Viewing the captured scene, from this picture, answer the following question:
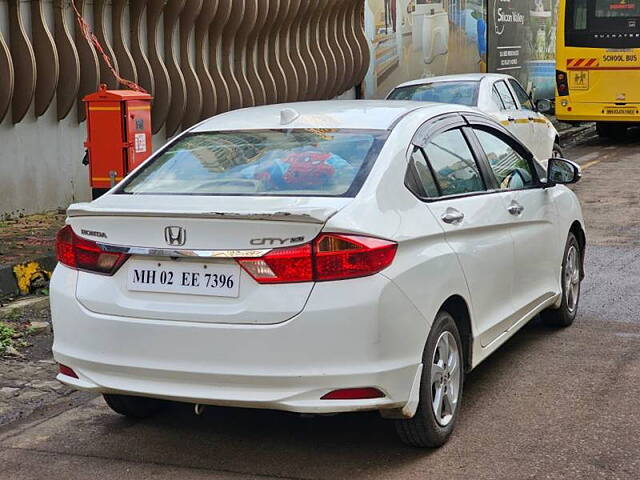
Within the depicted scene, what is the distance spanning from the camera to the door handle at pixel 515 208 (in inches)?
236

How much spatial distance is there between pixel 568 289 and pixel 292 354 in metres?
3.31

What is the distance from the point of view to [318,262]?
174 inches

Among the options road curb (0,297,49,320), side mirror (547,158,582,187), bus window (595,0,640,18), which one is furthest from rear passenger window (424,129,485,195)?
bus window (595,0,640,18)

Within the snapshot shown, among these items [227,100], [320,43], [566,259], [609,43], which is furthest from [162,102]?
[609,43]

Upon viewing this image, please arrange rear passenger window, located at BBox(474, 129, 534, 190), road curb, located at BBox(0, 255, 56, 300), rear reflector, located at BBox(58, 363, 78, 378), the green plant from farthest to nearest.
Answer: road curb, located at BBox(0, 255, 56, 300)
the green plant
rear passenger window, located at BBox(474, 129, 534, 190)
rear reflector, located at BBox(58, 363, 78, 378)

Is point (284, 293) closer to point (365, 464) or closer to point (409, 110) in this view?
point (365, 464)

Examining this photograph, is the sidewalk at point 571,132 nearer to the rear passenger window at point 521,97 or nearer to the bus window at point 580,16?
the bus window at point 580,16

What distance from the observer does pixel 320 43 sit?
18078 mm

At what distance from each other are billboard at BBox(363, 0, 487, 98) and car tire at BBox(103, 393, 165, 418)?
51.1 feet

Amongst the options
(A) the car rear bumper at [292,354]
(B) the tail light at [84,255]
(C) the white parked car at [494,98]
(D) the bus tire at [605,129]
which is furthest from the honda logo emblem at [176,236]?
(D) the bus tire at [605,129]

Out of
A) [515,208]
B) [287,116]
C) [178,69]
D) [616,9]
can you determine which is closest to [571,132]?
[616,9]

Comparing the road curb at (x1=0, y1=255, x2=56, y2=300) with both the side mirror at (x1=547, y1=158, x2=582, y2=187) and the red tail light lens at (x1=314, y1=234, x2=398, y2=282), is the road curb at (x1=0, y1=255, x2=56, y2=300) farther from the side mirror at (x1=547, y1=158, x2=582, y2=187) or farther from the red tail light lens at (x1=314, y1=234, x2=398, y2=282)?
the red tail light lens at (x1=314, y1=234, x2=398, y2=282)

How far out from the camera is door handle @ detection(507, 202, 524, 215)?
600 centimetres

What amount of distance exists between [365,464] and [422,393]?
412 millimetres
